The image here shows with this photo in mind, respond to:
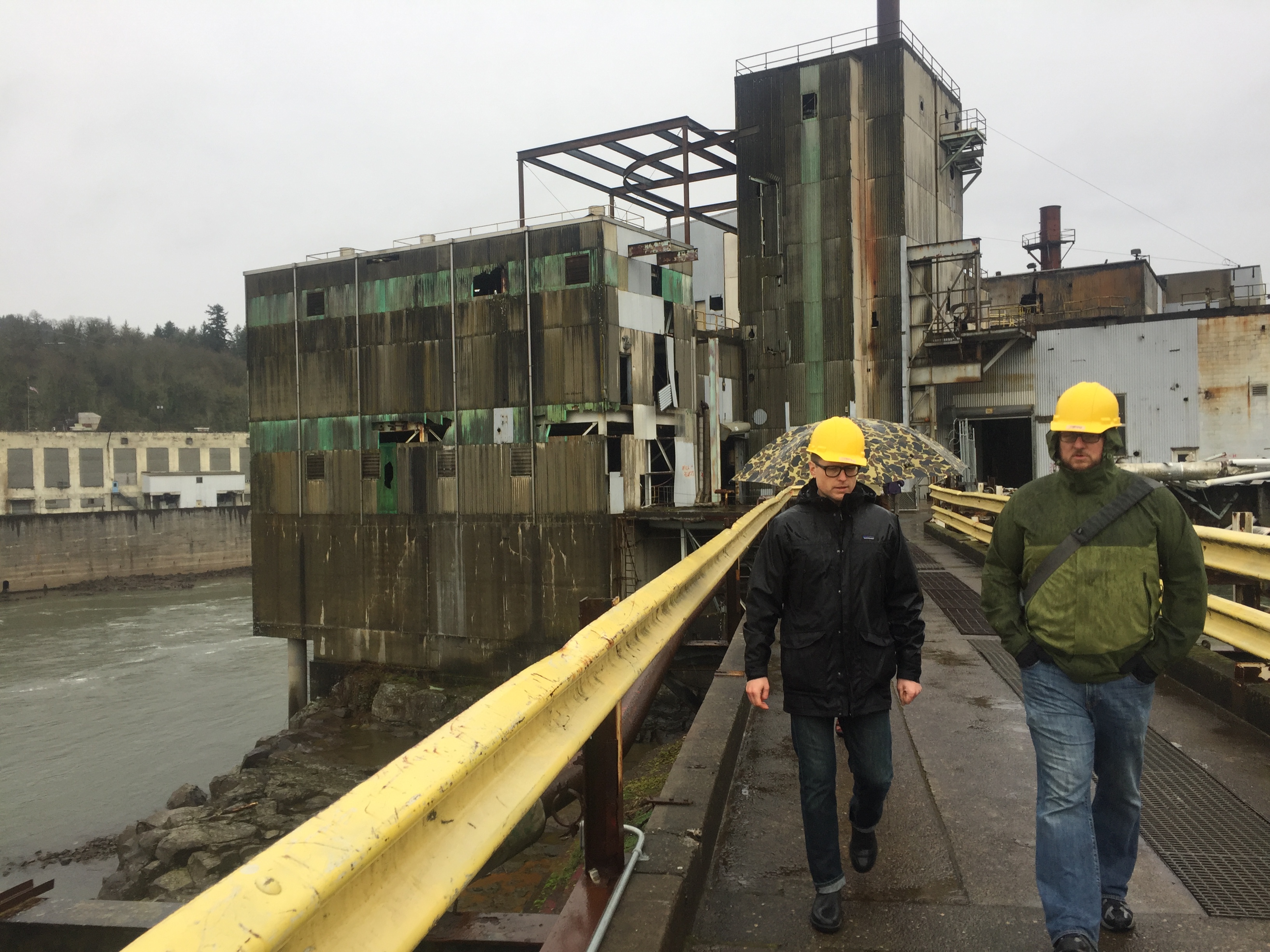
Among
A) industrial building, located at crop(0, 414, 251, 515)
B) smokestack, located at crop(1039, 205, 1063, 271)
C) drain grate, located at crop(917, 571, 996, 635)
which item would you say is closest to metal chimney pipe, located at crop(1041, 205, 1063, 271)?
smokestack, located at crop(1039, 205, 1063, 271)

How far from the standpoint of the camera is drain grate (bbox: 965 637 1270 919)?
3246 mm

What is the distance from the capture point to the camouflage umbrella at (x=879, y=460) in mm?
8695

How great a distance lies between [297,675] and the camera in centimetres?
2764

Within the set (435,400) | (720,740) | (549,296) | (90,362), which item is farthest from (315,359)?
(90,362)

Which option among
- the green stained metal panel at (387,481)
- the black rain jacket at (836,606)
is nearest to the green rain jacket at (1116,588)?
the black rain jacket at (836,606)

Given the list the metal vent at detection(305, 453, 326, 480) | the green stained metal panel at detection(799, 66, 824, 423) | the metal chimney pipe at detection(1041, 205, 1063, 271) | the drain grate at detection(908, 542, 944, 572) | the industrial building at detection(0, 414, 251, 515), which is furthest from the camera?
the industrial building at detection(0, 414, 251, 515)

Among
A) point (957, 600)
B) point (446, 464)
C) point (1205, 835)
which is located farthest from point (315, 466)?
point (1205, 835)

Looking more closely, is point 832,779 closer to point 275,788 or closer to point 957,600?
point 957,600

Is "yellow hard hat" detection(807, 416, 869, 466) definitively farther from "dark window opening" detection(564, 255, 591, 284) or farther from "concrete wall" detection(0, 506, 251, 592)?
"concrete wall" detection(0, 506, 251, 592)

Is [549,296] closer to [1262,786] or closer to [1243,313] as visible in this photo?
[1262,786]

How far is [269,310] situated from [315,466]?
5.44 metres

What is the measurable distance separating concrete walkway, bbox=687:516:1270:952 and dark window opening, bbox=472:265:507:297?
2023 cm

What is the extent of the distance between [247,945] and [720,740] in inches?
149

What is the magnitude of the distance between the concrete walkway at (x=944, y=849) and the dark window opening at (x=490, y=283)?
797 inches
